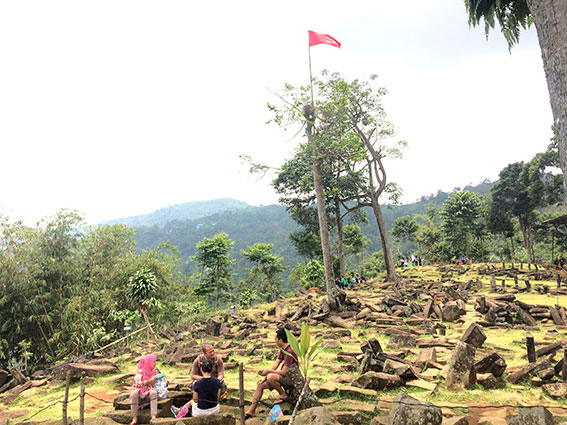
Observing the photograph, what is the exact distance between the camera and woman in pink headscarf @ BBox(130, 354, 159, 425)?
196 inches

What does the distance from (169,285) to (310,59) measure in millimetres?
19185

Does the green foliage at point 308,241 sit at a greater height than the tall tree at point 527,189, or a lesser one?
lesser

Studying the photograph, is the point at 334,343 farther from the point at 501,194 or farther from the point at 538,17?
the point at 501,194

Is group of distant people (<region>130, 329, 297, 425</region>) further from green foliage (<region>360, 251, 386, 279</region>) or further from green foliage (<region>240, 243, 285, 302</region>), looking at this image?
green foliage (<region>360, 251, 386, 279</region>)

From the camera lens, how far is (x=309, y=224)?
29469 mm

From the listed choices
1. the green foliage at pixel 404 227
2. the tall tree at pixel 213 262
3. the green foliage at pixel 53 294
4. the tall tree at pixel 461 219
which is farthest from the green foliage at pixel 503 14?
the green foliage at pixel 404 227

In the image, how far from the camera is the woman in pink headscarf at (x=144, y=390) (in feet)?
16.3

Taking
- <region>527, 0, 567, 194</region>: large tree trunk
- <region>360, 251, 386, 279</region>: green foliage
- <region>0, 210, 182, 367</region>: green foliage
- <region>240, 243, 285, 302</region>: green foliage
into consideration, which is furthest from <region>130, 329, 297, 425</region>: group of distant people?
<region>360, 251, 386, 279</region>: green foliage

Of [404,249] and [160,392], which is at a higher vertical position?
[160,392]

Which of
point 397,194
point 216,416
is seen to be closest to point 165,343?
point 216,416

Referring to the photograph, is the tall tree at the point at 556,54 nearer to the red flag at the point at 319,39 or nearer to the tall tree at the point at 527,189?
the red flag at the point at 319,39

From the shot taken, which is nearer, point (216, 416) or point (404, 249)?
point (216, 416)

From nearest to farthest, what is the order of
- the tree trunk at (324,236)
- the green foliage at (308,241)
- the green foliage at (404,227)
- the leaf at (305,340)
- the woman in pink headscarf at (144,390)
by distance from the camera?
the leaf at (305,340), the woman in pink headscarf at (144,390), the tree trunk at (324,236), the green foliage at (308,241), the green foliage at (404,227)

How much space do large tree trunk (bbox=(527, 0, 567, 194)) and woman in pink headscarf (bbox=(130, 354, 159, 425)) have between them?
6533 mm
